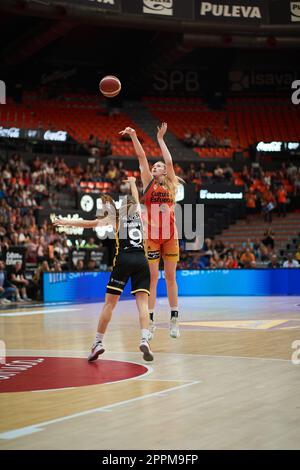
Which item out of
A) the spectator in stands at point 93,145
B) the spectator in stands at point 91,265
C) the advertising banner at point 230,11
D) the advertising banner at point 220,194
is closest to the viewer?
the spectator in stands at point 91,265

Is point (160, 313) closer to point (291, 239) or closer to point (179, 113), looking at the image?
point (291, 239)

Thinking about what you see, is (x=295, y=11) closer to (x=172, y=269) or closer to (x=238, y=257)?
(x=238, y=257)

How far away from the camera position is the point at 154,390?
7.59m

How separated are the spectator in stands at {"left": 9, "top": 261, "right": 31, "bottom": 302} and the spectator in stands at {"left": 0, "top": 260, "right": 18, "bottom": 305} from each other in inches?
8.8

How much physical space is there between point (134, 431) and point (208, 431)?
56 centimetres

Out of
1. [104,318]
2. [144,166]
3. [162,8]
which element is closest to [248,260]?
[162,8]

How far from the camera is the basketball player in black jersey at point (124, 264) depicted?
9.65m

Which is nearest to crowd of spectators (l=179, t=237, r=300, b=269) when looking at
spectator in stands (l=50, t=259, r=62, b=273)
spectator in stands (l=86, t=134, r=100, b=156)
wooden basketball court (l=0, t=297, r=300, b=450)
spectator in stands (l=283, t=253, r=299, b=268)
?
spectator in stands (l=283, t=253, r=299, b=268)

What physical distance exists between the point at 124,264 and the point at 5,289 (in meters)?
14.3

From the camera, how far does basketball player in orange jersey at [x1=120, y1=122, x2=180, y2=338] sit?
1127cm

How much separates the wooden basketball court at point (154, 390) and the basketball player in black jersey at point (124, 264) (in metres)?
0.46

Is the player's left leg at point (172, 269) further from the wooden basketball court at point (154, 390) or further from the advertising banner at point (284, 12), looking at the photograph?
the advertising banner at point (284, 12)

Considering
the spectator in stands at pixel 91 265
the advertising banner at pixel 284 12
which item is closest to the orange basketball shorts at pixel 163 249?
the spectator in stands at pixel 91 265

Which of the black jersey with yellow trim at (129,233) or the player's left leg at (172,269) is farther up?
the black jersey with yellow trim at (129,233)
